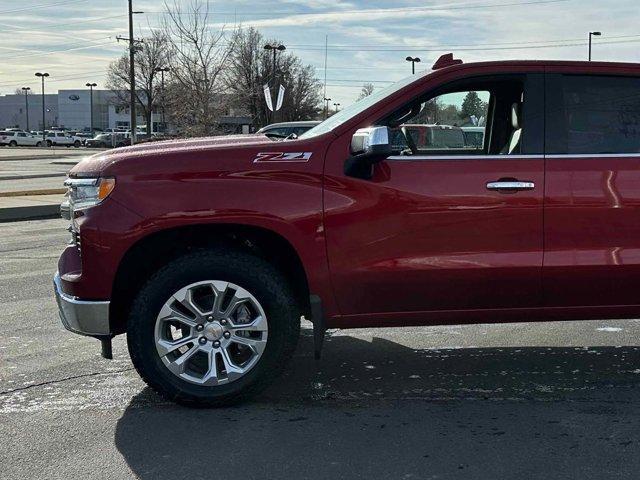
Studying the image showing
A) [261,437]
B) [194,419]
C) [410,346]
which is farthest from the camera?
[410,346]

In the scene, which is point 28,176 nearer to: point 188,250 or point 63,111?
point 188,250

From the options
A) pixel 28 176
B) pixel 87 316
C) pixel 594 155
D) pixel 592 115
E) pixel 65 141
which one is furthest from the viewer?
pixel 65 141

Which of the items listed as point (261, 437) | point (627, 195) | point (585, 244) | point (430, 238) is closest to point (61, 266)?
point (261, 437)

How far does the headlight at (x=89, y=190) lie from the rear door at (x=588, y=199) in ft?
8.11

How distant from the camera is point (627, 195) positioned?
4227 millimetres

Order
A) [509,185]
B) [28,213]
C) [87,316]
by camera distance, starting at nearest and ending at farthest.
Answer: [87,316]
[509,185]
[28,213]

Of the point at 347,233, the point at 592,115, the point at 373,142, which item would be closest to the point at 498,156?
the point at 592,115

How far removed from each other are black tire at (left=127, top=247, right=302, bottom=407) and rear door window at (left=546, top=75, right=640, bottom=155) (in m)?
1.82

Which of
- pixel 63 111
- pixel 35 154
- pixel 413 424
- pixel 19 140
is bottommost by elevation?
pixel 413 424

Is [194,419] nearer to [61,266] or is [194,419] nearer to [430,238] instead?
[61,266]

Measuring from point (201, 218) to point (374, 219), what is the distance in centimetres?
96

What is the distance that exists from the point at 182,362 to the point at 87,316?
1.92 ft

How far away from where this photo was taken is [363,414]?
163 inches

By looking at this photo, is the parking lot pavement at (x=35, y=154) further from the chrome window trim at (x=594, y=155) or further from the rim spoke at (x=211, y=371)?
the chrome window trim at (x=594, y=155)
